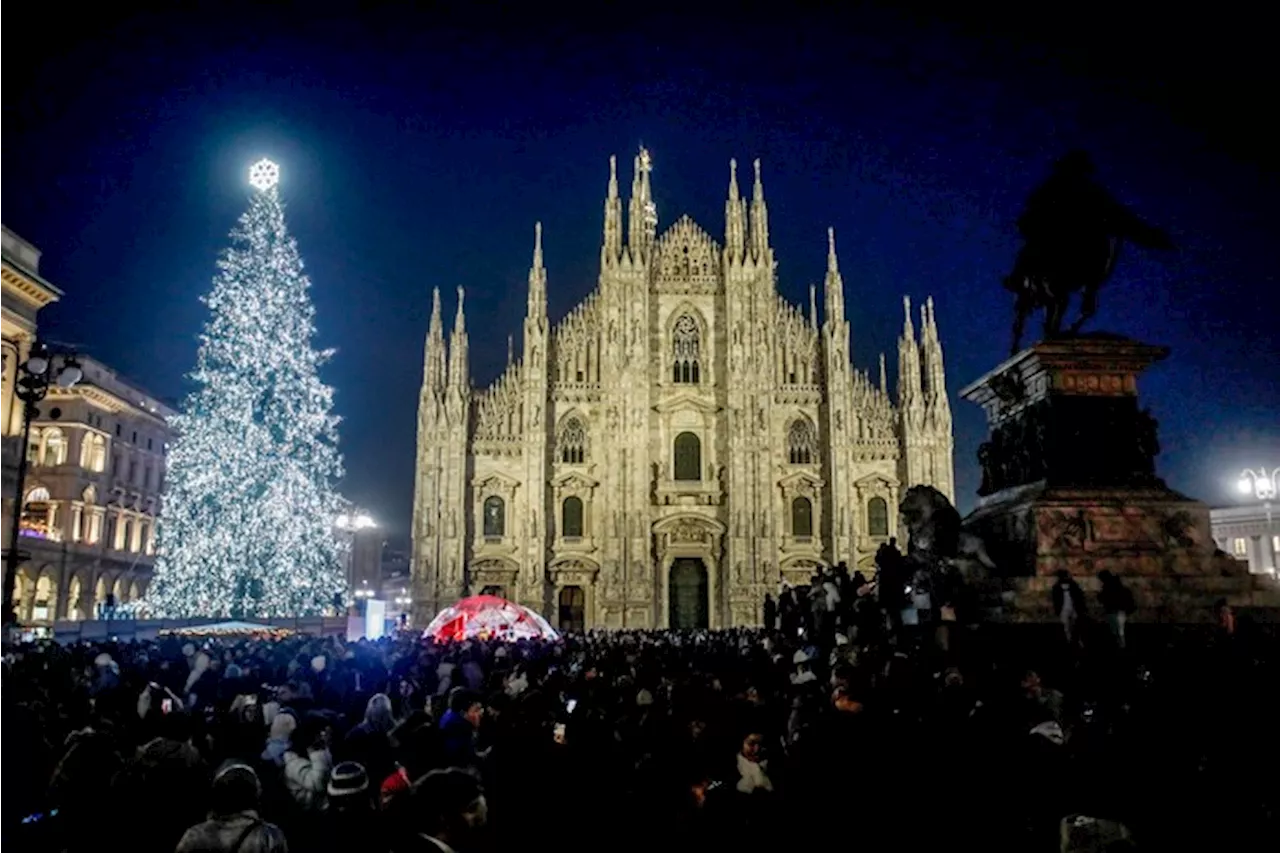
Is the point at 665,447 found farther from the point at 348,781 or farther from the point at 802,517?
the point at 348,781

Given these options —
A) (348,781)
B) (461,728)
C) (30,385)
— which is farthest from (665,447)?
(348,781)

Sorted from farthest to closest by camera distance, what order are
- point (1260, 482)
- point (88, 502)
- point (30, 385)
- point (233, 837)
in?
point (88, 502) < point (1260, 482) < point (30, 385) < point (233, 837)

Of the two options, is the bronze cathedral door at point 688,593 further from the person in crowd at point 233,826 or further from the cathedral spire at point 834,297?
the person in crowd at point 233,826

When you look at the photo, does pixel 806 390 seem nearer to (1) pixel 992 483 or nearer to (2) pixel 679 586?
(2) pixel 679 586

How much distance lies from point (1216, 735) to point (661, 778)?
11.1 ft

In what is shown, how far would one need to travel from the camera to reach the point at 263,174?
36.4m

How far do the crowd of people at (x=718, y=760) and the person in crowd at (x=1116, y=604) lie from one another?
0.07 meters

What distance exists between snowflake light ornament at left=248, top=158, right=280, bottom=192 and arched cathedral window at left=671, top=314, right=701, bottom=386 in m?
18.4

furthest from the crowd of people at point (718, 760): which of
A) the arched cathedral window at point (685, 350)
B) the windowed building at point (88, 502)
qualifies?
the windowed building at point (88, 502)

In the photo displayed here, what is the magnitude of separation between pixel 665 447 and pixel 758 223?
37.2ft

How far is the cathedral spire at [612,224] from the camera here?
1810 inches

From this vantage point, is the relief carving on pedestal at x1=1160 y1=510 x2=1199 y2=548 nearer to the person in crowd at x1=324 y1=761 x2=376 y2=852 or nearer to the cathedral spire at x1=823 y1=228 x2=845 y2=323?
the person in crowd at x1=324 y1=761 x2=376 y2=852

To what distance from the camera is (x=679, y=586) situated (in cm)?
4478

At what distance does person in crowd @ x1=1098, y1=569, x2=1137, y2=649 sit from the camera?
10125 mm
